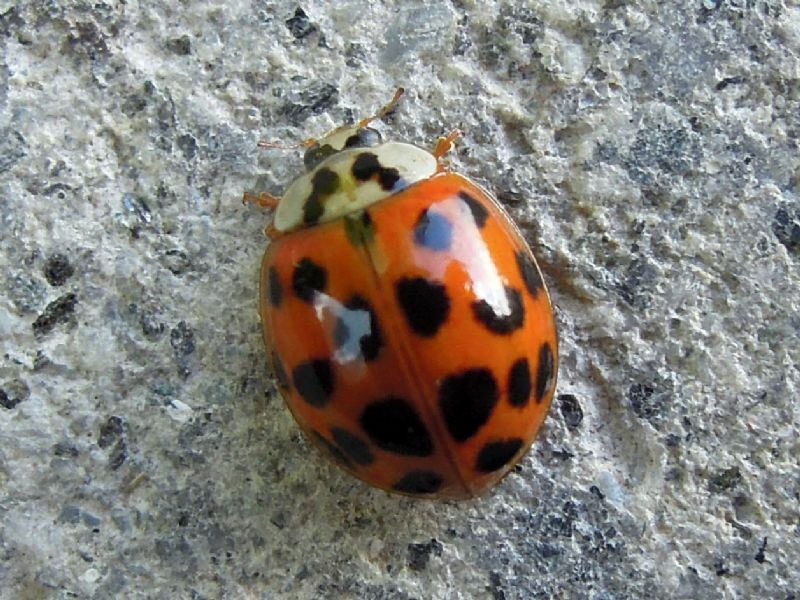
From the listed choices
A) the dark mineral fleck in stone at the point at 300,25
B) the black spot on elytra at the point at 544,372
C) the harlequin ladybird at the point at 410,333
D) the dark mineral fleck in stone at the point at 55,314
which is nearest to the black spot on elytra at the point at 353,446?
the harlequin ladybird at the point at 410,333

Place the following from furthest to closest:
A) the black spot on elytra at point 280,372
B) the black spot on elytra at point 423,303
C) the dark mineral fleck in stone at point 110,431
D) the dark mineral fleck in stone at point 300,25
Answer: the dark mineral fleck in stone at point 300,25
the dark mineral fleck in stone at point 110,431
the black spot on elytra at point 280,372
the black spot on elytra at point 423,303

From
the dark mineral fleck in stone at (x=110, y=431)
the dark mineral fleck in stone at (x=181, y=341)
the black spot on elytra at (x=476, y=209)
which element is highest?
the black spot on elytra at (x=476, y=209)

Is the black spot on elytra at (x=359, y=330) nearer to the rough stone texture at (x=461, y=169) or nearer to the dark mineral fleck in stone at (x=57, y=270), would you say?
the rough stone texture at (x=461, y=169)

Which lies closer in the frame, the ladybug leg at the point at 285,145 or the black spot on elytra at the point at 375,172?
the black spot on elytra at the point at 375,172

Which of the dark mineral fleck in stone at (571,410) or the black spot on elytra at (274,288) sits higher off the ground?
the black spot on elytra at (274,288)

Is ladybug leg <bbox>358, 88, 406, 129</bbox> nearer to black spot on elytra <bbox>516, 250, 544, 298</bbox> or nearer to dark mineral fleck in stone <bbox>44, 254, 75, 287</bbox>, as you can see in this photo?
black spot on elytra <bbox>516, 250, 544, 298</bbox>

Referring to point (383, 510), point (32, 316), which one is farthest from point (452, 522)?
point (32, 316)
